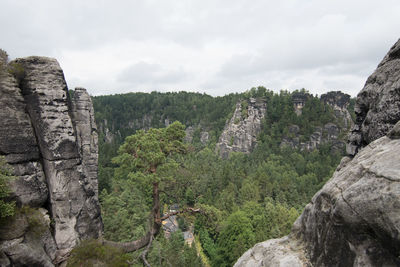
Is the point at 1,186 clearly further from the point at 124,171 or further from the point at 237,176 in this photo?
the point at 237,176

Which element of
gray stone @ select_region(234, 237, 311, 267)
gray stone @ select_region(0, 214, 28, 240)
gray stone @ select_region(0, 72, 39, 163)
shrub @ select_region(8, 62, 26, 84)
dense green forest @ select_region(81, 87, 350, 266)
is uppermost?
shrub @ select_region(8, 62, 26, 84)

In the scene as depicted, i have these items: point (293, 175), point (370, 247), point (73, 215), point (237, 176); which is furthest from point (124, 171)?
point (293, 175)

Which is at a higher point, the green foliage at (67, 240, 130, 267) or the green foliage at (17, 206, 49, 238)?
the green foliage at (17, 206, 49, 238)

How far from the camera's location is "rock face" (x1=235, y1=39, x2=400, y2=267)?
4227mm

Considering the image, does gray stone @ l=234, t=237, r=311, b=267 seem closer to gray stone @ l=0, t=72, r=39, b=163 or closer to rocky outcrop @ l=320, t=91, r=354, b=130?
gray stone @ l=0, t=72, r=39, b=163

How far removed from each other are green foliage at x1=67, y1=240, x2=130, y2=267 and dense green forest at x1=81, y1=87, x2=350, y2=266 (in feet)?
3.27

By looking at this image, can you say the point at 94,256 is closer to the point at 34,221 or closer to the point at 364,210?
the point at 34,221

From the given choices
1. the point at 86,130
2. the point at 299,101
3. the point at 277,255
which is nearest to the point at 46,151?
the point at 86,130

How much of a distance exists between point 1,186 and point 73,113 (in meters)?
4.16

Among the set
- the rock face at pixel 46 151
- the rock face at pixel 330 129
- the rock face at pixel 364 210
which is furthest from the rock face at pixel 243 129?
the rock face at pixel 364 210

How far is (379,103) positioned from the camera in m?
6.47

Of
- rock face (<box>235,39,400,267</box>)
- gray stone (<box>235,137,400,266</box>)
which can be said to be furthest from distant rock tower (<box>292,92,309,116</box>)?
gray stone (<box>235,137,400,266</box>)

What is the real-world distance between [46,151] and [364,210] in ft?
34.5

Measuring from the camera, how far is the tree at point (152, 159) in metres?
12.1
